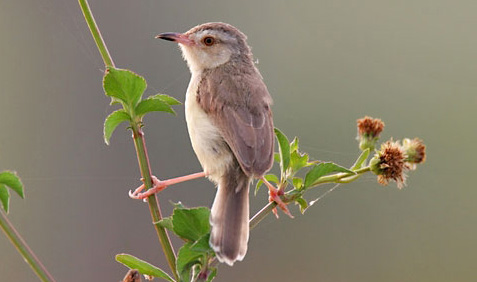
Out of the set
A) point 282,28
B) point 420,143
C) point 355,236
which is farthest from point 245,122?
point 282,28

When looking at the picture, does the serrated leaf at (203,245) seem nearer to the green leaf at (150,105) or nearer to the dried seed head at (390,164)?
the green leaf at (150,105)

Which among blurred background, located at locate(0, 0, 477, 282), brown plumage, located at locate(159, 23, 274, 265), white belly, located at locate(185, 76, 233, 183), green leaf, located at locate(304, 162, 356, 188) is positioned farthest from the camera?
blurred background, located at locate(0, 0, 477, 282)

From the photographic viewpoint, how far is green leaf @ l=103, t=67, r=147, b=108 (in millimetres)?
1728

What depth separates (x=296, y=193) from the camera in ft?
6.03

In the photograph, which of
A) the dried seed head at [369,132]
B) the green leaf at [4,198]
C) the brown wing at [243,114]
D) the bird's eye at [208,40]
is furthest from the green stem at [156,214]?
the bird's eye at [208,40]

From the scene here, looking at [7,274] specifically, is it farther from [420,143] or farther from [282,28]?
[282,28]

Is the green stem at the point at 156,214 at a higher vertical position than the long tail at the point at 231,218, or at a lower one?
higher

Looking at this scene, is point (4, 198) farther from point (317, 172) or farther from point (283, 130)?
point (283, 130)

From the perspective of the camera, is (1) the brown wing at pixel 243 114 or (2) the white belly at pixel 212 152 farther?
(2) the white belly at pixel 212 152

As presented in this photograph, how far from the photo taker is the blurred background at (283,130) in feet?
24.1

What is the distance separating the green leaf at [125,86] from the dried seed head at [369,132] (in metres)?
0.88

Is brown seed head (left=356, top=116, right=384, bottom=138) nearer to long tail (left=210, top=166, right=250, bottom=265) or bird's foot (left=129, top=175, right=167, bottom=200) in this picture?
long tail (left=210, top=166, right=250, bottom=265)

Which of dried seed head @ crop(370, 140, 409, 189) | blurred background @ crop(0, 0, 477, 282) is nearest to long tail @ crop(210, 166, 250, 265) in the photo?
dried seed head @ crop(370, 140, 409, 189)

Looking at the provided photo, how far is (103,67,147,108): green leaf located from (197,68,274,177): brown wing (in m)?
0.63
